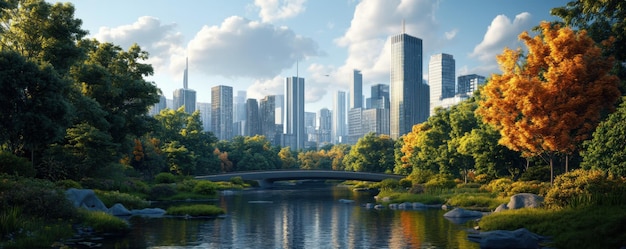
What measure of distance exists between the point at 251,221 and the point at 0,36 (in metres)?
27.2

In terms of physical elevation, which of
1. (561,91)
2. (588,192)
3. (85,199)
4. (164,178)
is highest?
(561,91)

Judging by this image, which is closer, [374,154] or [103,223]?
[103,223]

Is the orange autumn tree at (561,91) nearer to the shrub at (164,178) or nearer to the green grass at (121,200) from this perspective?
the green grass at (121,200)

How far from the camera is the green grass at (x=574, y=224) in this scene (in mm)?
20688

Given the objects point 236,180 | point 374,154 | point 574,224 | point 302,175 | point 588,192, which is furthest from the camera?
point 374,154

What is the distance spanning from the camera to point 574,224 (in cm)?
2442

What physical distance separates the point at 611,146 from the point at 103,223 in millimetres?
32493

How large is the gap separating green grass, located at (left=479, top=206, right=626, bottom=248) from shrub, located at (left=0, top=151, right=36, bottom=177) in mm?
30509

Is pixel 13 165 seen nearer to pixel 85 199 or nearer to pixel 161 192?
pixel 85 199

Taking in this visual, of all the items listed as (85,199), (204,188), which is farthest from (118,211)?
(204,188)

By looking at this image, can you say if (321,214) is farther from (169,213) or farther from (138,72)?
(138,72)

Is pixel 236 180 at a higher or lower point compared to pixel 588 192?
lower

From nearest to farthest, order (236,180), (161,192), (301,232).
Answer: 1. (301,232)
2. (161,192)
3. (236,180)

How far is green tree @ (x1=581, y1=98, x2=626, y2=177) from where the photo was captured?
36094 millimetres
